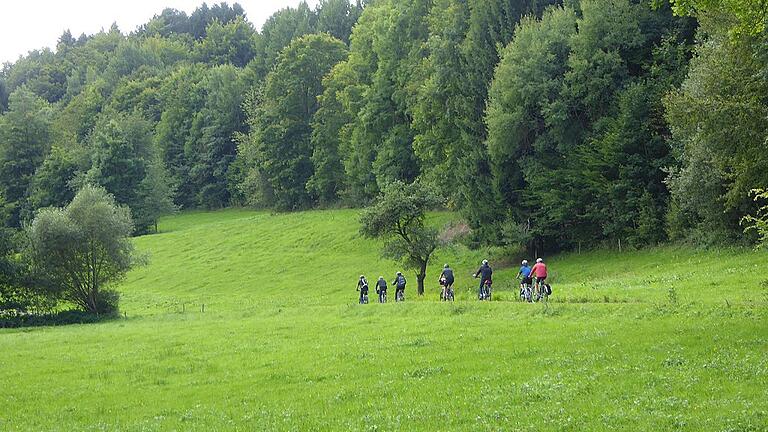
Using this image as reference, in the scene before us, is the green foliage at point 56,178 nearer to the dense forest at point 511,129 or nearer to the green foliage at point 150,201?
the dense forest at point 511,129

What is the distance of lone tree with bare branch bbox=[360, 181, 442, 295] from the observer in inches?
1836

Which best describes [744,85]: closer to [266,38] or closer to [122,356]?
[122,356]

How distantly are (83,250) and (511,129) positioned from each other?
2907 cm

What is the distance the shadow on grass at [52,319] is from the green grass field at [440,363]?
3.03 m

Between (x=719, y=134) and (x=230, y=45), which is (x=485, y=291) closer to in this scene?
(x=719, y=134)

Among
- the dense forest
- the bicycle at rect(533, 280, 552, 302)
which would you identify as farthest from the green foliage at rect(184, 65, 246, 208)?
the bicycle at rect(533, 280, 552, 302)

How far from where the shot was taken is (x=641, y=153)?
47531 mm

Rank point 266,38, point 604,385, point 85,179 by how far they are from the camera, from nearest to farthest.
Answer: point 604,385 → point 85,179 → point 266,38

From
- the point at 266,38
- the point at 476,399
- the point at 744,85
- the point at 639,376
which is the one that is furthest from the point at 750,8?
the point at 266,38

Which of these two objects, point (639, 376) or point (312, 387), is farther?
point (312, 387)

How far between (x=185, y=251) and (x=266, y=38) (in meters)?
70.8

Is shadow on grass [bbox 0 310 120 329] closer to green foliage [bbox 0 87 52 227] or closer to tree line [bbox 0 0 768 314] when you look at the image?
tree line [bbox 0 0 768 314]

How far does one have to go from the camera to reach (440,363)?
20.9 metres

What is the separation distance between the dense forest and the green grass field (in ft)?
17.1
